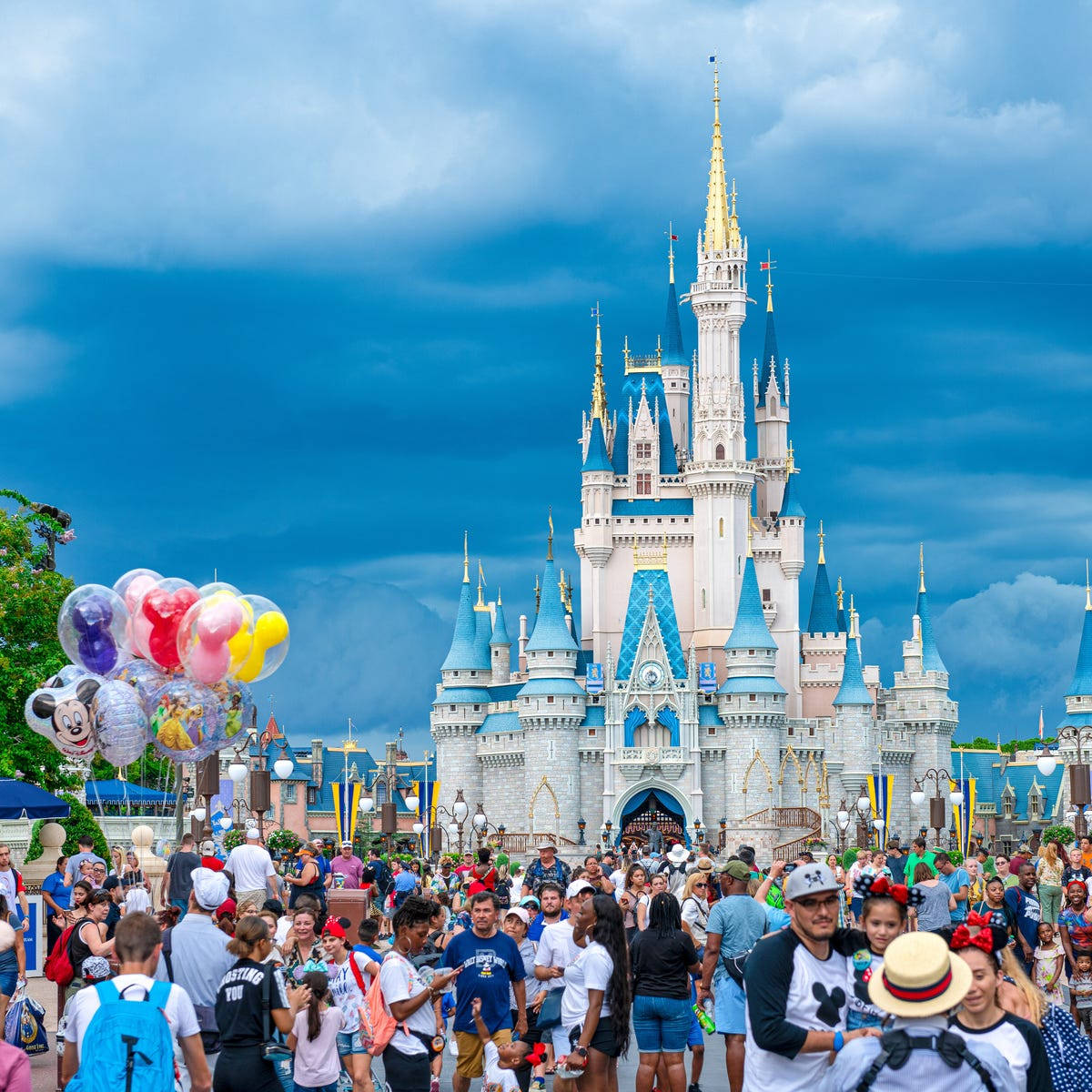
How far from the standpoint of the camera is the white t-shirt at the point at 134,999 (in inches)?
Answer: 319

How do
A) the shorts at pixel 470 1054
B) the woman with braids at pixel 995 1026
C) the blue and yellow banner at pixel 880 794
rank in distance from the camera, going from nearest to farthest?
the woman with braids at pixel 995 1026 < the shorts at pixel 470 1054 < the blue and yellow banner at pixel 880 794

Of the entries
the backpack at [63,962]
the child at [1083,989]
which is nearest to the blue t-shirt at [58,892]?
the backpack at [63,962]

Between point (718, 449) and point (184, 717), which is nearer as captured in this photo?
point (184, 717)

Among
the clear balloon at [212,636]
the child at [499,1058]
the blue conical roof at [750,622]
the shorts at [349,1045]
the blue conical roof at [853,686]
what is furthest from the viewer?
the blue conical roof at [853,686]

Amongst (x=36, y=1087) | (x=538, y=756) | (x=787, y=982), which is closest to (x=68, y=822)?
(x=36, y=1087)

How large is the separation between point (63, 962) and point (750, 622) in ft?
210

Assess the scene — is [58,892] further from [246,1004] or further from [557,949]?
[246,1004]

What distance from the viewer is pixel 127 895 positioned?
681 inches

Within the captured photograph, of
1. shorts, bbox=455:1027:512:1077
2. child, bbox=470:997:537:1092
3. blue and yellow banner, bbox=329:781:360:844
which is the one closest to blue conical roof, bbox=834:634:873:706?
blue and yellow banner, bbox=329:781:360:844

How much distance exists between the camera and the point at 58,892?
1691 cm

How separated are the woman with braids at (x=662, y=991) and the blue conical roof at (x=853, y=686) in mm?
66610

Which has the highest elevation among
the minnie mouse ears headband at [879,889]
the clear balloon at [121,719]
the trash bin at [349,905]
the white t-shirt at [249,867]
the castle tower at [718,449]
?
the castle tower at [718,449]

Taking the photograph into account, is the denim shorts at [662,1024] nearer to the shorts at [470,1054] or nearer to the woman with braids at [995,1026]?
the shorts at [470,1054]

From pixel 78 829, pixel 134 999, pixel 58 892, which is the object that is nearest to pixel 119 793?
pixel 78 829
